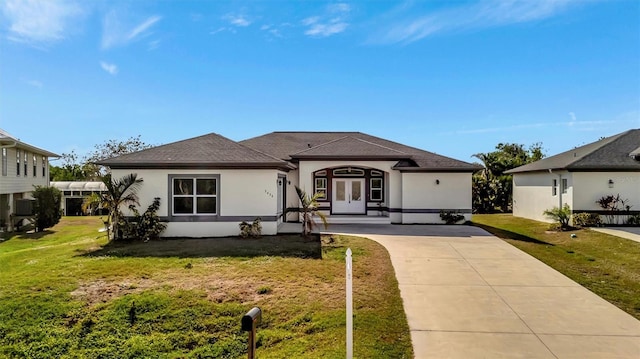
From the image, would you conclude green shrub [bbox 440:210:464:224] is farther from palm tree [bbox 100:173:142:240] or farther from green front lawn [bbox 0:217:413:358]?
palm tree [bbox 100:173:142:240]

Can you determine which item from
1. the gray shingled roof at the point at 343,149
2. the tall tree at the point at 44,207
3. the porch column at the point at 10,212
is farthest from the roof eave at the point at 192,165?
the porch column at the point at 10,212

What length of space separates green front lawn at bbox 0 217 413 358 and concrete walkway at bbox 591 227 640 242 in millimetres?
10609

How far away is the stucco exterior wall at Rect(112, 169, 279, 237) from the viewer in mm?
13164

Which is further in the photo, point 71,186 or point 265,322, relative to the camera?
point 71,186

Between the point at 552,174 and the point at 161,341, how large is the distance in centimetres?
2006

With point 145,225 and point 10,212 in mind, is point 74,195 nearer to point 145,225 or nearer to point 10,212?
point 10,212

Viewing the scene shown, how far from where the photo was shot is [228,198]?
1335 cm

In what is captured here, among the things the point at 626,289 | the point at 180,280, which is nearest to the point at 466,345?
the point at 626,289

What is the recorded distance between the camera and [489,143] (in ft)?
109

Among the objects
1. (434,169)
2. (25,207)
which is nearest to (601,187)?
(434,169)

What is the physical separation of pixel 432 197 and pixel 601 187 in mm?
7776

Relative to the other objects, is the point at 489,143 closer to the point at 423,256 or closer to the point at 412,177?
the point at 412,177

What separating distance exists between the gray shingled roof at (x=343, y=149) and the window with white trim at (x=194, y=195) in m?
4.91

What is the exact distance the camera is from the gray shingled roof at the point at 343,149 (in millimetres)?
17109
